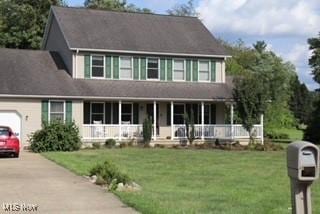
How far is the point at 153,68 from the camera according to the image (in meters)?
39.6

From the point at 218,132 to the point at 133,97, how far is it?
633cm

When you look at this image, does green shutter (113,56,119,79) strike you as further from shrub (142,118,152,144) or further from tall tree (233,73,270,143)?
tall tree (233,73,270,143)

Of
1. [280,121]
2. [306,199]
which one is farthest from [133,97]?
[280,121]

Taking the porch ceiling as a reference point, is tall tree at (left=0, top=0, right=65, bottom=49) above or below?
above

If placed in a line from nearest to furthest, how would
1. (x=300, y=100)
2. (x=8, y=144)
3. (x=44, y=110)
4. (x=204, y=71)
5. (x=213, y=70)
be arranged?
(x=8, y=144) → (x=44, y=110) → (x=204, y=71) → (x=213, y=70) → (x=300, y=100)

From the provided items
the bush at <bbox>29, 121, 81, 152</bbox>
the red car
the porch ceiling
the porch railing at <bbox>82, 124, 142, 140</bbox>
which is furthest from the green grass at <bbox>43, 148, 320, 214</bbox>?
the porch ceiling

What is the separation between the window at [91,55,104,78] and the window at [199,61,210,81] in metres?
6.71

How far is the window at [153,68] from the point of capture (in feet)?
129

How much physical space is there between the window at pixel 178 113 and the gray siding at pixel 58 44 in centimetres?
721

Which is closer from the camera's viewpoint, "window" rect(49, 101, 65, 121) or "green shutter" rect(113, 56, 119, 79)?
"window" rect(49, 101, 65, 121)

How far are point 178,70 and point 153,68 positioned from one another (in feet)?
5.63

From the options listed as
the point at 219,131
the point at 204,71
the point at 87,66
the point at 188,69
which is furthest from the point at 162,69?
the point at 219,131

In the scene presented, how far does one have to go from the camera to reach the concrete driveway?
11938 mm

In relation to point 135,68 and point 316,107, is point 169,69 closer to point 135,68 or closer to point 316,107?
point 135,68
